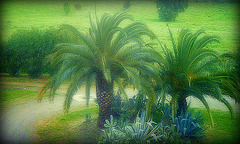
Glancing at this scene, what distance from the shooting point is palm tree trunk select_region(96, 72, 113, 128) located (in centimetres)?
646

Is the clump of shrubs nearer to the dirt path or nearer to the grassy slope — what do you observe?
the dirt path

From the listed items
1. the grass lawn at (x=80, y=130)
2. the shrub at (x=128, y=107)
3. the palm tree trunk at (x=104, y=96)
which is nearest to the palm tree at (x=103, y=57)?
the palm tree trunk at (x=104, y=96)

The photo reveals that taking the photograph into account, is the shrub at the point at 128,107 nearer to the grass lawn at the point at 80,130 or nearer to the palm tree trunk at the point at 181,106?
the grass lawn at the point at 80,130

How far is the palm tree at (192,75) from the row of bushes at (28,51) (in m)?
8.29

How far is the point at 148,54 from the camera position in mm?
6418

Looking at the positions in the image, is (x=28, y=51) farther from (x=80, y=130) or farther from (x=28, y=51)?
(x=80, y=130)

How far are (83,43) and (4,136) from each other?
348cm

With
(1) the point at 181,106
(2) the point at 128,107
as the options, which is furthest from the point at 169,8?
(2) the point at 128,107

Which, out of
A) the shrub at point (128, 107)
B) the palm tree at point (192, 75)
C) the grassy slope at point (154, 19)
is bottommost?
the shrub at point (128, 107)

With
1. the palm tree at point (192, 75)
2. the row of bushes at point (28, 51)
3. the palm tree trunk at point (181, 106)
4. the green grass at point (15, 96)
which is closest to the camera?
the palm tree at point (192, 75)

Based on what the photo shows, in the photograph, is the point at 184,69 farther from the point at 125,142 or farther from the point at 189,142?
the point at 125,142

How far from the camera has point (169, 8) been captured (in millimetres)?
13055

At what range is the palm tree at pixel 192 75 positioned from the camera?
5.99 metres

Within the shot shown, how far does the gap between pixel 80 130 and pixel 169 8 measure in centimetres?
942
